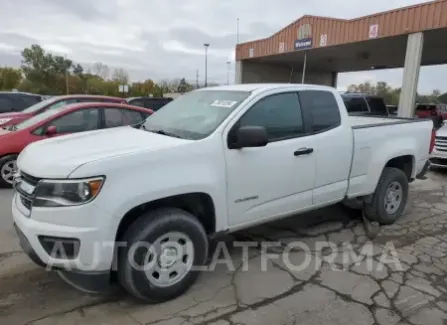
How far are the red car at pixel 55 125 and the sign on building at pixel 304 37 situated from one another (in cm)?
1204

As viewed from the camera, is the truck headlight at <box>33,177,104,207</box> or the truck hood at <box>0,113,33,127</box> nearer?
the truck headlight at <box>33,177,104,207</box>

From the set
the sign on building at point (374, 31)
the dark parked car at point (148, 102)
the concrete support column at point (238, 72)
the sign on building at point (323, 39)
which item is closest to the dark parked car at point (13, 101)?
the dark parked car at point (148, 102)

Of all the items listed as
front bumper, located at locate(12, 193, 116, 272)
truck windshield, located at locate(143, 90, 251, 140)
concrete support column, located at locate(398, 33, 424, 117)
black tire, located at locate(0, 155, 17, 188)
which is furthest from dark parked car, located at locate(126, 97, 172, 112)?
front bumper, located at locate(12, 193, 116, 272)

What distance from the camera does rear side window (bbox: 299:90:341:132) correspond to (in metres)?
4.04

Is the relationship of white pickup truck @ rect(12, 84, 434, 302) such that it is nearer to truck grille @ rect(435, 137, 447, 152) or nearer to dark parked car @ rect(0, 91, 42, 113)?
truck grille @ rect(435, 137, 447, 152)

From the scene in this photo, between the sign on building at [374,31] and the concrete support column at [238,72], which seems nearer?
the sign on building at [374,31]

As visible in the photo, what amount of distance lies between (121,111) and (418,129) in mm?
5318

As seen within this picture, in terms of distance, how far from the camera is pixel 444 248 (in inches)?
171

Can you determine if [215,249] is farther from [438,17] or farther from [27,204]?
[438,17]

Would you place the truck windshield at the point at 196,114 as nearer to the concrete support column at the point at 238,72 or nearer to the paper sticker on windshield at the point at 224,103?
the paper sticker on windshield at the point at 224,103

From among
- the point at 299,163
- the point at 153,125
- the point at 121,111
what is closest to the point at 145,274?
the point at 153,125

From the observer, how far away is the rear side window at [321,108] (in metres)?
4.04

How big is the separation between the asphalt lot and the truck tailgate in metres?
0.75

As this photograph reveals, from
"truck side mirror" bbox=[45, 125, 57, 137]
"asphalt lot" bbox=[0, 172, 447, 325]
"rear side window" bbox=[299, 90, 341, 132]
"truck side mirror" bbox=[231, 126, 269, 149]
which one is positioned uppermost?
"rear side window" bbox=[299, 90, 341, 132]
